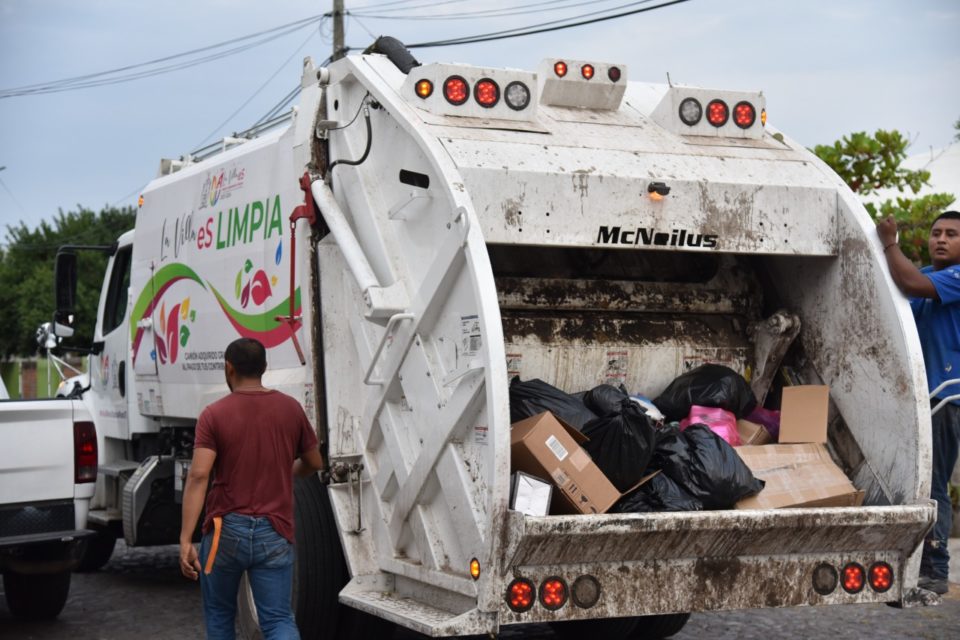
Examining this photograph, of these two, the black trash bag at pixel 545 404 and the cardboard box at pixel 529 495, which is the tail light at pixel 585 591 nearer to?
the cardboard box at pixel 529 495

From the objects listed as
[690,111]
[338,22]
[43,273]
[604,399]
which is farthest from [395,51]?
[43,273]

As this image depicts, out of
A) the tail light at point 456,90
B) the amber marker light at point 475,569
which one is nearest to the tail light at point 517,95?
the tail light at point 456,90

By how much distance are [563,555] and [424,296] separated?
3.71ft

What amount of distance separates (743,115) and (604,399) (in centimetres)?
149

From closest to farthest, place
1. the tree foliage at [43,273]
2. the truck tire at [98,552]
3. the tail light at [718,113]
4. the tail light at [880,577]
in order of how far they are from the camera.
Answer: the tail light at [880,577], the tail light at [718,113], the truck tire at [98,552], the tree foliage at [43,273]

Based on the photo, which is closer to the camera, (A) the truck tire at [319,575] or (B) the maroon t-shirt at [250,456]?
(B) the maroon t-shirt at [250,456]

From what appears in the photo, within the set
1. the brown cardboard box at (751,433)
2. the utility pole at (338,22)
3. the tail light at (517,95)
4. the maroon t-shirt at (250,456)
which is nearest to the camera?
the maroon t-shirt at (250,456)

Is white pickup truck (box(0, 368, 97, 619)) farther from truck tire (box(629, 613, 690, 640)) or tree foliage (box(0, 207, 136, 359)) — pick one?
tree foliage (box(0, 207, 136, 359))

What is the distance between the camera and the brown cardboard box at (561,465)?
15.3 feet

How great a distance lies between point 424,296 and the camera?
16.0ft

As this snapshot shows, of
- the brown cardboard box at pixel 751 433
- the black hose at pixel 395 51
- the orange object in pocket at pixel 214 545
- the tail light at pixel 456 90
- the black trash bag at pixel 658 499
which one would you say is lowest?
the orange object in pocket at pixel 214 545

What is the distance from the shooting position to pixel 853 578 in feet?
16.2

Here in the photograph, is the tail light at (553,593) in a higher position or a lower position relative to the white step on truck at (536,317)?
lower

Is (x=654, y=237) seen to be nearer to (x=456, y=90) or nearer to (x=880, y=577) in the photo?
(x=456, y=90)
